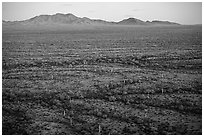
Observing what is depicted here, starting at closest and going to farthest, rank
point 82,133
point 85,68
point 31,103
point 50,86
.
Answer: point 82,133
point 31,103
point 50,86
point 85,68

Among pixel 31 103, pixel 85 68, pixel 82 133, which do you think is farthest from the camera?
pixel 85 68

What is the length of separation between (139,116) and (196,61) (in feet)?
35.9

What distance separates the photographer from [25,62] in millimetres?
18297

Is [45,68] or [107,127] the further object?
[45,68]

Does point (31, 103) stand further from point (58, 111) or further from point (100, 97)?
point (100, 97)

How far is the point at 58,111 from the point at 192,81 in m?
8.66

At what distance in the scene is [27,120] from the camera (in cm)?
941

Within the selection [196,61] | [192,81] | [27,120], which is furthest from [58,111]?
[196,61]

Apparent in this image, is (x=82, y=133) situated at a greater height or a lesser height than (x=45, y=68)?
lesser

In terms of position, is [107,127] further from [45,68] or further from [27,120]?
[45,68]

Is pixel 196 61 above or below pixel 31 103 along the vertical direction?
above

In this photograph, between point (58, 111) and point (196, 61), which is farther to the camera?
point (196, 61)

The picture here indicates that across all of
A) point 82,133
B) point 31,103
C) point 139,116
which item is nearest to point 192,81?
point 139,116

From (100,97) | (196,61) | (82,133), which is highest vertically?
(196,61)
